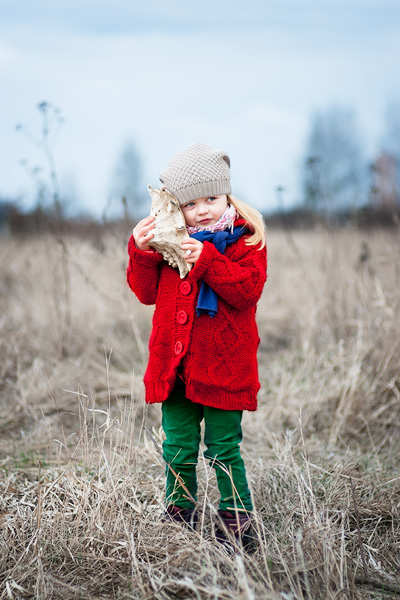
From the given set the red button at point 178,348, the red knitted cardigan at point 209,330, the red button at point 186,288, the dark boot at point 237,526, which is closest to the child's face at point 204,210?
the red knitted cardigan at point 209,330

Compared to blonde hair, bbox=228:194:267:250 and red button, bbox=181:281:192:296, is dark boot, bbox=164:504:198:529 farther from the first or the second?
blonde hair, bbox=228:194:267:250

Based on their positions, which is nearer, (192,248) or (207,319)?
(192,248)

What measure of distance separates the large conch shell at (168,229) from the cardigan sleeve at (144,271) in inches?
2.5

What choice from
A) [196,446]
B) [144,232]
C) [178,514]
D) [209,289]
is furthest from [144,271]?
[178,514]

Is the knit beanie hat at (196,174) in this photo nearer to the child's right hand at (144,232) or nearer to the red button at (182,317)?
the child's right hand at (144,232)

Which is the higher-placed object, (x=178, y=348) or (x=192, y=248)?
(x=192, y=248)

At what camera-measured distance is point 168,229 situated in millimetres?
2018

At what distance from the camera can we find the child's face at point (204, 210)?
6.91 feet

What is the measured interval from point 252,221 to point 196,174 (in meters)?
0.28

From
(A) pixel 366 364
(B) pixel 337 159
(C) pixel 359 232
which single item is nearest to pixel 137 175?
(B) pixel 337 159

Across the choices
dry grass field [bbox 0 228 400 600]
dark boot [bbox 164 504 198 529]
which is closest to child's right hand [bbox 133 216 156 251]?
dry grass field [bbox 0 228 400 600]

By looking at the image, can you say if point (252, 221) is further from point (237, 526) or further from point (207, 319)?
point (237, 526)

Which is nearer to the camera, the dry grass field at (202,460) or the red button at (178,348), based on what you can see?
the dry grass field at (202,460)

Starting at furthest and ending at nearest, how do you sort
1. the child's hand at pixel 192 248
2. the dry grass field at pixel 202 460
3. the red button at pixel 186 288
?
the red button at pixel 186 288 < the child's hand at pixel 192 248 < the dry grass field at pixel 202 460
